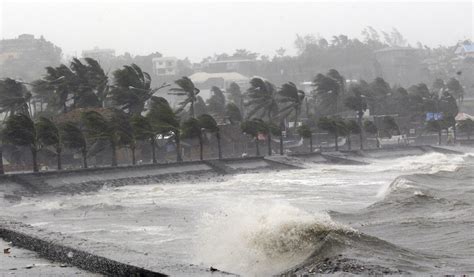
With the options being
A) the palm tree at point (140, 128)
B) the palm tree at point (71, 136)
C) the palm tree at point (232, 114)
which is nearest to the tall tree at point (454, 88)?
the palm tree at point (232, 114)

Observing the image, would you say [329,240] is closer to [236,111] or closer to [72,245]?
[72,245]

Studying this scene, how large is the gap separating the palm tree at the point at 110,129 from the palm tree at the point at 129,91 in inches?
327

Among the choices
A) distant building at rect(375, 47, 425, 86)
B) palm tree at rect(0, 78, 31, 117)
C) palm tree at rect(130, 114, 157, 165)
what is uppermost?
distant building at rect(375, 47, 425, 86)

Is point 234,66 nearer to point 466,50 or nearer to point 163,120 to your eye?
point 466,50

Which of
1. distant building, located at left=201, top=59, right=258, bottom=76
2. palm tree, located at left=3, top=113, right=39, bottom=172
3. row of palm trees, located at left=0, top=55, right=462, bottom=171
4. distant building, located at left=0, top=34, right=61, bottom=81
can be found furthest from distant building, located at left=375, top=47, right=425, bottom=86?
palm tree, located at left=3, top=113, right=39, bottom=172

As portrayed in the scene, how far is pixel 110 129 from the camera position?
139ft

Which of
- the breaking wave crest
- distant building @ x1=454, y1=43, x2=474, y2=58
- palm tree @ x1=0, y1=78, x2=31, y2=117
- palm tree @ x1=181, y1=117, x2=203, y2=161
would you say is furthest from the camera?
distant building @ x1=454, y1=43, x2=474, y2=58

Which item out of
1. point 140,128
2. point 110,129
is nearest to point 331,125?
point 140,128

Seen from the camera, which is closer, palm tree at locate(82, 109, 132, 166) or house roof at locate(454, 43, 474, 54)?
palm tree at locate(82, 109, 132, 166)

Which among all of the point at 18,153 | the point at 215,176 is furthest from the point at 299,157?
the point at 18,153

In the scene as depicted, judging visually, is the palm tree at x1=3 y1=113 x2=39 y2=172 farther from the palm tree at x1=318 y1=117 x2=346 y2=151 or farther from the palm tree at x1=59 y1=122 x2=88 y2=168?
the palm tree at x1=318 y1=117 x2=346 y2=151

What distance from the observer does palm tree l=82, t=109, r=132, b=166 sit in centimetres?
4178

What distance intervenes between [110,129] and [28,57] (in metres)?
120

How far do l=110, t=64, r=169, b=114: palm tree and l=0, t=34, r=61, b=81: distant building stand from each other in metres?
93.6
